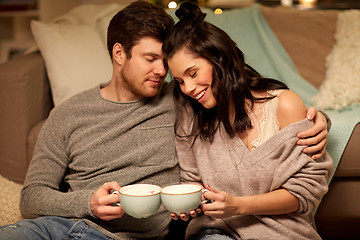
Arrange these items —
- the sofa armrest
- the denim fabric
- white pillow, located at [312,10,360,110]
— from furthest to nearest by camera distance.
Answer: white pillow, located at [312,10,360,110]
the sofa armrest
the denim fabric

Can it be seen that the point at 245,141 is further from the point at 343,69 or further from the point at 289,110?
the point at 343,69

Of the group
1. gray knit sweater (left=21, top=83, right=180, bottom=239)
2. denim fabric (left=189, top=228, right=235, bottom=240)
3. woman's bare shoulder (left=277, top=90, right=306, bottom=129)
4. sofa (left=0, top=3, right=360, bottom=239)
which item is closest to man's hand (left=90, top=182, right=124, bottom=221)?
gray knit sweater (left=21, top=83, right=180, bottom=239)

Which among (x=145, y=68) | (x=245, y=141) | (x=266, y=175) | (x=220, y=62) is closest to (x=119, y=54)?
(x=145, y=68)

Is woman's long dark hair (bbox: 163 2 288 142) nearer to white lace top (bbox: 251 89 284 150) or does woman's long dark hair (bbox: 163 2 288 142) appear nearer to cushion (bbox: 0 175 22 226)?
white lace top (bbox: 251 89 284 150)

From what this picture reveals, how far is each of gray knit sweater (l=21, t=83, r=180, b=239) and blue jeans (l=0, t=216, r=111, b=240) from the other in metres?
0.06

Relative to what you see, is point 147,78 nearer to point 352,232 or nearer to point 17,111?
point 17,111

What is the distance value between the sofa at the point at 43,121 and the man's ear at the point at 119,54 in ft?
1.71

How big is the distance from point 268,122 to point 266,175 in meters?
0.16

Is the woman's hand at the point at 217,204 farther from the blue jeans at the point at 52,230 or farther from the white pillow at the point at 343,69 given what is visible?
the white pillow at the point at 343,69

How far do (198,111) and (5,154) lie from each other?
36.7 inches

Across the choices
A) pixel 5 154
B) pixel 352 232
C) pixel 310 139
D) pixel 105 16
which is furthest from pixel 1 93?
pixel 352 232

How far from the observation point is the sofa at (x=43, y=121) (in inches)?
64.1

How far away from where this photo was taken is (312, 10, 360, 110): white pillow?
73.1 inches

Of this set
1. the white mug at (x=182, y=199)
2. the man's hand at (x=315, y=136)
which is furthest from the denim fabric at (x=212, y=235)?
the man's hand at (x=315, y=136)
